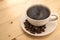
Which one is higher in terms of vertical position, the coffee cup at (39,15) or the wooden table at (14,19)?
the coffee cup at (39,15)

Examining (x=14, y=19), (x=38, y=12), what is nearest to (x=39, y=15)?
(x=38, y=12)

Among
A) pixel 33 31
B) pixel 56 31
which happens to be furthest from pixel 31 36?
pixel 56 31

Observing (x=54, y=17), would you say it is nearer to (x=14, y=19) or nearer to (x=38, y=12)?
(x=38, y=12)

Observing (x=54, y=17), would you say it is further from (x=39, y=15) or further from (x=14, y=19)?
(x=14, y=19)

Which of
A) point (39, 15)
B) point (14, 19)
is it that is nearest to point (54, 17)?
point (39, 15)

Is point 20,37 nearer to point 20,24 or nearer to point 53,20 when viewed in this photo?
point 20,24
